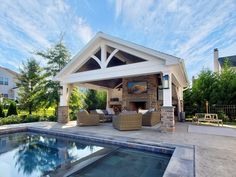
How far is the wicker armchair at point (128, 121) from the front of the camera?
25.6ft

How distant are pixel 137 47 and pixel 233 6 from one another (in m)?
6.81

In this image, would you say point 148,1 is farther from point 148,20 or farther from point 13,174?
point 13,174

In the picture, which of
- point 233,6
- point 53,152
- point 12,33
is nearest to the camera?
point 53,152

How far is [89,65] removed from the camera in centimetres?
1157

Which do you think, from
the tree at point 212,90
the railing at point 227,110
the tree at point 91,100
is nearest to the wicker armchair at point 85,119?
the tree at point 91,100

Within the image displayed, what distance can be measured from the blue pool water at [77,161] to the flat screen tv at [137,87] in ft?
22.8

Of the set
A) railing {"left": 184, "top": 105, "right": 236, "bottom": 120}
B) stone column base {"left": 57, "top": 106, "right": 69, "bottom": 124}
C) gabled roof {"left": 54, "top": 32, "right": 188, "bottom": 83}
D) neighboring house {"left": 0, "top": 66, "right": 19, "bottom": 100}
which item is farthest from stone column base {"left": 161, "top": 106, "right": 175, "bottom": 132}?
neighboring house {"left": 0, "top": 66, "right": 19, "bottom": 100}

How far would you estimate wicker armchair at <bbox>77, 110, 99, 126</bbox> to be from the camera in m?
9.39

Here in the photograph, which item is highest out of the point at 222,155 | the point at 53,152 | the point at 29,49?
the point at 29,49

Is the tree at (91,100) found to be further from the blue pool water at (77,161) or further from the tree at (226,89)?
the tree at (226,89)

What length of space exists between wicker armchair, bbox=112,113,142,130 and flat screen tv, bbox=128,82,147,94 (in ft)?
14.8

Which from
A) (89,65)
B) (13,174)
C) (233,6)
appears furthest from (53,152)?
(233,6)

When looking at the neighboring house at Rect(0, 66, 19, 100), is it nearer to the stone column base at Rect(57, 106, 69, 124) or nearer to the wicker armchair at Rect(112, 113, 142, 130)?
the stone column base at Rect(57, 106, 69, 124)

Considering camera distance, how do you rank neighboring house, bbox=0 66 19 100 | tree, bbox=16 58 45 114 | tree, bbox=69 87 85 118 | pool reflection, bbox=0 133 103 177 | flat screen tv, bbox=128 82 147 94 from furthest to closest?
neighboring house, bbox=0 66 19 100 → tree, bbox=16 58 45 114 → tree, bbox=69 87 85 118 → flat screen tv, bbox=128 82 147 94 → pool reflection, bbox=0 133 103 177
